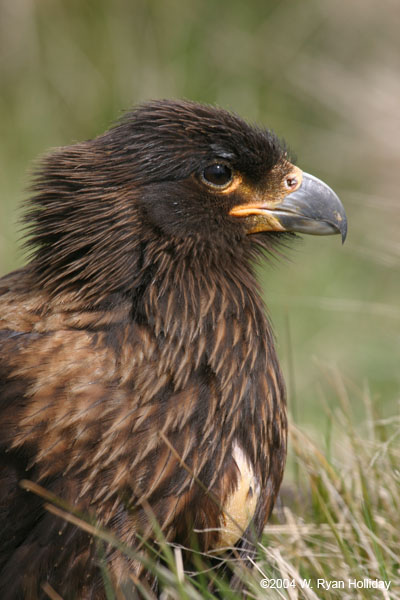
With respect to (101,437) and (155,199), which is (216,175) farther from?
(101,437)

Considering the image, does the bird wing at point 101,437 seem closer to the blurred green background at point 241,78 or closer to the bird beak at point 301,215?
the bird beak at point 301,215

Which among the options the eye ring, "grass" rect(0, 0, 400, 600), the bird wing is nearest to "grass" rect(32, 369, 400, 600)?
the bird wing

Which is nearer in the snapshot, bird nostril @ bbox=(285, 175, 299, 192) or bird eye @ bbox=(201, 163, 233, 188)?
bird eye @ bbox=(201, 163, 233, 188)

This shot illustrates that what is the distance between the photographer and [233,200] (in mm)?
3201

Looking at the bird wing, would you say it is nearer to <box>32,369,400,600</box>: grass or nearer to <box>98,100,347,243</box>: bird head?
<box>32,369,400,600</box>: grass

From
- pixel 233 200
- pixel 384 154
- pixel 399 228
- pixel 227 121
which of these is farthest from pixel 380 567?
pixel 384 154

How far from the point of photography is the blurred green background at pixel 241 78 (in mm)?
7520

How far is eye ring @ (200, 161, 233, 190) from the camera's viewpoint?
123 inches

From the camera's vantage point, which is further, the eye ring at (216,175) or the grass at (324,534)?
the eye ring at (216,175)

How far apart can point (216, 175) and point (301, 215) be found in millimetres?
355

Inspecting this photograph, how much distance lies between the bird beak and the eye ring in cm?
15

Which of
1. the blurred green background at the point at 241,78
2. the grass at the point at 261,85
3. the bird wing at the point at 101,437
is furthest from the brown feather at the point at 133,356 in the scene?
the blurred green background at the point at 241,78

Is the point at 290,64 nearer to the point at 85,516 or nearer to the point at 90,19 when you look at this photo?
the point at 90,19

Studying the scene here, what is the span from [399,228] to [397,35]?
2437 mm
